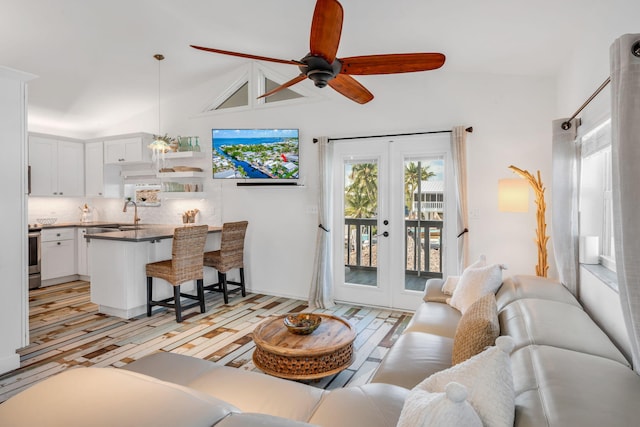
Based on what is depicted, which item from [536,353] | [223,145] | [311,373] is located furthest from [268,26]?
[536,353]

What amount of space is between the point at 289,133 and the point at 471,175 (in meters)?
2.34

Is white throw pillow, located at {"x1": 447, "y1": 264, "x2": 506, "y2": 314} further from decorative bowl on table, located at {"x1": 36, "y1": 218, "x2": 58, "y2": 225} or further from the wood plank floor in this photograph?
decorative bowl on table, located at {"x1": 36, "y1": 218, "x2": 58, "y2": 225}

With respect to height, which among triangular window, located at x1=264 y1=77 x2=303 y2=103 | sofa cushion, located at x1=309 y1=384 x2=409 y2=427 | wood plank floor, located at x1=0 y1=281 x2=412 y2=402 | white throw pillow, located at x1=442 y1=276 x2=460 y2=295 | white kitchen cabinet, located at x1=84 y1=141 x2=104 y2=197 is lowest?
wood plank floor, located at x1=0 y1=281 x2=412 y2=402

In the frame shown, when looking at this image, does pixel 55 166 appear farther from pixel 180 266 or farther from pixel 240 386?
pixel 240 386

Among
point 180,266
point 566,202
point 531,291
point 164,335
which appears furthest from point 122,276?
point 566,202

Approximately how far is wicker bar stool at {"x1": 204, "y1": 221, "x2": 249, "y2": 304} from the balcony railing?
1.42 meters

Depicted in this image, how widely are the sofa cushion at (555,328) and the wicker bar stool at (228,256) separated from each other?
3429mm

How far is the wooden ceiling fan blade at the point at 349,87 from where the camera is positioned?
2.48 m

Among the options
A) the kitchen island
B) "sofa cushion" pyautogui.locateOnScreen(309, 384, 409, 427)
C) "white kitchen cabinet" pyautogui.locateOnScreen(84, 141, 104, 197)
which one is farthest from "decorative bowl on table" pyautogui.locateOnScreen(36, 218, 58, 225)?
"sofa cushion" pyautogui.locateOnScreen(309, 384, 409, 427)

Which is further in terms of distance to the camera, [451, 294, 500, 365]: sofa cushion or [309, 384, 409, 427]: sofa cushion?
[451, 294, 500, 365]: sofa cushion

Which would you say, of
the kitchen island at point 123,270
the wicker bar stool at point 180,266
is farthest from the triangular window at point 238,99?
the kitchen island at point 123,270

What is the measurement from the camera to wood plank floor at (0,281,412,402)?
9.73 ft

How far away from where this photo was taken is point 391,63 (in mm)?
2209

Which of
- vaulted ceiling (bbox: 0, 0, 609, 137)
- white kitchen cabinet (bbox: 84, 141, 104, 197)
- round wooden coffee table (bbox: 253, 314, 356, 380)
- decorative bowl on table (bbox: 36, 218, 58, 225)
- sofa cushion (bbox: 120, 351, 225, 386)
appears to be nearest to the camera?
sofa cushion (bbox: 120, 351, 225, 386)
